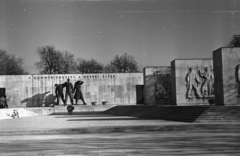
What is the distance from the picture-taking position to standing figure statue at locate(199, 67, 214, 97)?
2553 centimetres

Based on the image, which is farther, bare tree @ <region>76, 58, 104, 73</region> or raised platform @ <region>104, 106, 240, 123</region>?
bare tree @ <region>76, 58, 104, 73</region>

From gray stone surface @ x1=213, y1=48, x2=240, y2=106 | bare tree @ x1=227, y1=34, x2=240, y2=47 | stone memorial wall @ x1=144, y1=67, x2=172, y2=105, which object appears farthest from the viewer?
bare tree @ x1=227, y1=34, x2=240, y2=47

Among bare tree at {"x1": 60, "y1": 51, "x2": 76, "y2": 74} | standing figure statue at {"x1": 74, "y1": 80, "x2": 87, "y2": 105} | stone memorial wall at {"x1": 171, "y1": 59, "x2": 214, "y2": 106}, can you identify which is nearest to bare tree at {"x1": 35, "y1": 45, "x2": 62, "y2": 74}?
bare tree at {"x1": 60, "y1": 51, "x2": 76, "y2": 74}

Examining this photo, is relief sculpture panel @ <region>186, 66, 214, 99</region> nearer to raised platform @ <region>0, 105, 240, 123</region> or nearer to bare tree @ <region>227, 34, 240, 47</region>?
raised platform @ <region>0, 105, 240, 123</region>

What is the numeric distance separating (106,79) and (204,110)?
2484 centimetres

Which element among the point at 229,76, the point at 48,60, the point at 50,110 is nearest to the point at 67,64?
the point at 48,60

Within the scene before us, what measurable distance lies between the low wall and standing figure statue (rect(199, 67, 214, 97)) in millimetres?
16417

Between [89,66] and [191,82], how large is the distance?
36945 mm

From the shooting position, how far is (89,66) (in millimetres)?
60719

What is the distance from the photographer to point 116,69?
60.3 meters

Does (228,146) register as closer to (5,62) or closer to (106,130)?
(106,130)

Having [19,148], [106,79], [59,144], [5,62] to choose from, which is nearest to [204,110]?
[59,144]

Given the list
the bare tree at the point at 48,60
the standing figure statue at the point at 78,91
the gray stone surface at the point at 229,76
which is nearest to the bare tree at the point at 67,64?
the bare tree at the point at 48,60

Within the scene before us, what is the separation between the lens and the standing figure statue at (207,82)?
2553 centimetres
